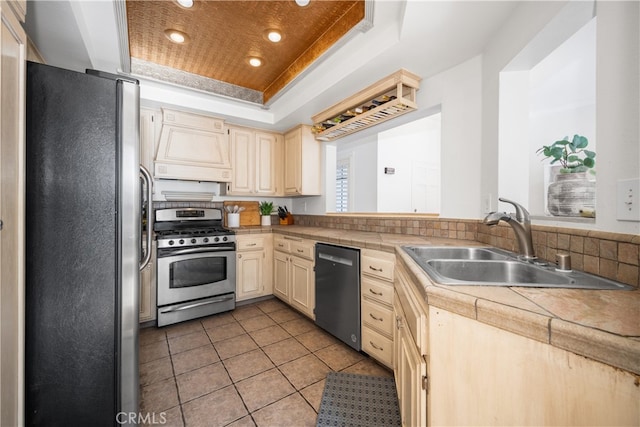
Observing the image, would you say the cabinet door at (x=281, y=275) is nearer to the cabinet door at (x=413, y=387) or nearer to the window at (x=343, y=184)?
the cabinet door at (x=413, y=387)

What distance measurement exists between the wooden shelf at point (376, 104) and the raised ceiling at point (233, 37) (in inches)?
18.7

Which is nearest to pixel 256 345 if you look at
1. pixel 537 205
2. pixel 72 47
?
pixel 72 47

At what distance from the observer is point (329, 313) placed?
2242 millimetres

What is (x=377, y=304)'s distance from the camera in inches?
71.5

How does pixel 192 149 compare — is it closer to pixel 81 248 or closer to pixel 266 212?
pixel 266 212

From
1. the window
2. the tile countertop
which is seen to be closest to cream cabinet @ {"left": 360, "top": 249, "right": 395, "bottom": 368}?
the tile countertop

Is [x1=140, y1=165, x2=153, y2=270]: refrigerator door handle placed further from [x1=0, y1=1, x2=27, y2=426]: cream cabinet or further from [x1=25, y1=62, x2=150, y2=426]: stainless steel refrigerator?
[x1=0, y1=1, x2=27, y2=426]: cream cabinet

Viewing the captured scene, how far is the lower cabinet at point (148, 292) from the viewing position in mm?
2445

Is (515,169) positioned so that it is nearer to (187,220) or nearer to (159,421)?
(159,421)

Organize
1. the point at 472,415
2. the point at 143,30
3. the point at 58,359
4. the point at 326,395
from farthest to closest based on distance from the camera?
the point at 143,30
the point at 326,395
the point at 58,359
the point at 472,415

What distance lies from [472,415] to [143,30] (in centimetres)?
312

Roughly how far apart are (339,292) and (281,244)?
1.14m

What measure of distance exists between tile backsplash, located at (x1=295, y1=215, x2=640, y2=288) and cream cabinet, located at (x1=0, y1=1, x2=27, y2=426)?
2.04 meters

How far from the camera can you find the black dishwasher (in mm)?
1980
